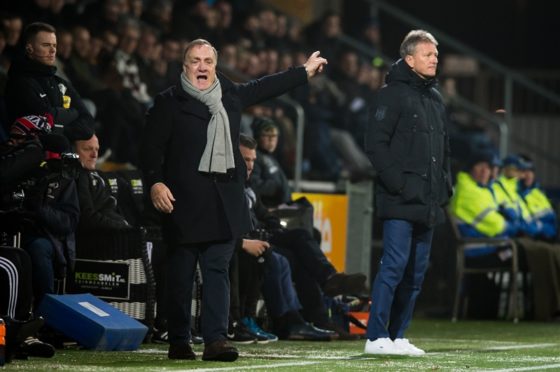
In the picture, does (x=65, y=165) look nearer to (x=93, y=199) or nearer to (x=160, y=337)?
(x=93, y=199)

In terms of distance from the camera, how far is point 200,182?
8.50 meters

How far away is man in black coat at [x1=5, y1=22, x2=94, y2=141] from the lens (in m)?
9.91

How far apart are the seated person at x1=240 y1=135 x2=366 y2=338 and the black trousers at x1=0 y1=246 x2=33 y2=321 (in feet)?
10.1

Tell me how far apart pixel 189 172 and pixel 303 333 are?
2949mm

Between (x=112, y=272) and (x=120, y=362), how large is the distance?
6.13 ft

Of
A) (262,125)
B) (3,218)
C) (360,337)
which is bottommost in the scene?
(360,337)

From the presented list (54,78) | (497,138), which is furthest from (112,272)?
(497,138)

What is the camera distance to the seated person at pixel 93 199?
1021 cm

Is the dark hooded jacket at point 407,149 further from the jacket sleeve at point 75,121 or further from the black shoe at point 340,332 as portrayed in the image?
the black shoe at point 340,332

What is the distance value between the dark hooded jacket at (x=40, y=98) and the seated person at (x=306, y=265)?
67.8 inches

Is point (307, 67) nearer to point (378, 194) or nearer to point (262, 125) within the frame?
point (378, 194)

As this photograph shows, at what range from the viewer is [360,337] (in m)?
11.6

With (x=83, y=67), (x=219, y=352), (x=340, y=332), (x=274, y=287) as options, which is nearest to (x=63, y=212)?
(x=219, y=352)

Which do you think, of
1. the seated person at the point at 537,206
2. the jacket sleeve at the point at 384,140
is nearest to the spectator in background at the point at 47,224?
the jacket sleeve at the point at 384,140
